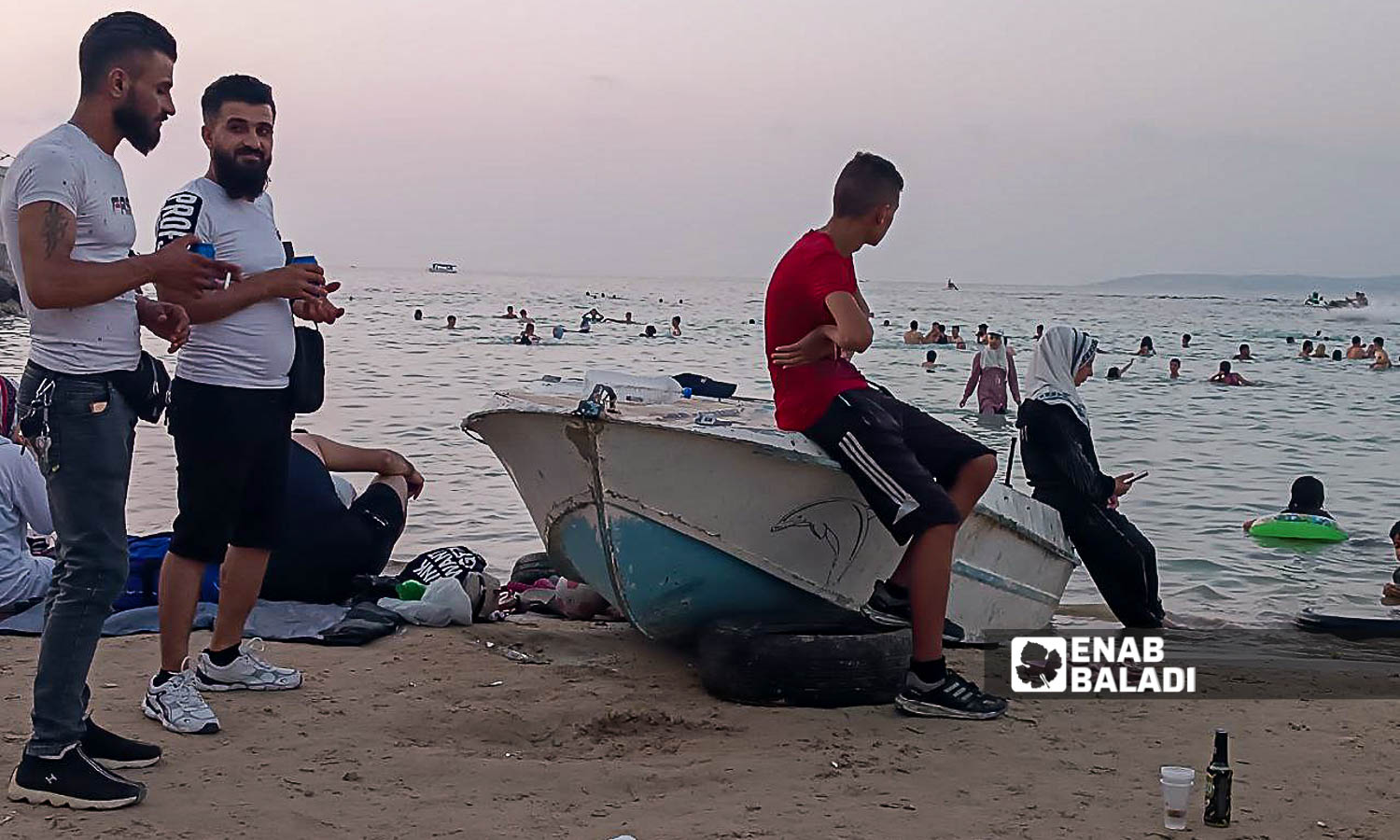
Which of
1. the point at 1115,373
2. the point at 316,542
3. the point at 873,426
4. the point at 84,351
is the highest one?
the point at 84,351

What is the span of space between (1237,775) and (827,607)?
1819mm

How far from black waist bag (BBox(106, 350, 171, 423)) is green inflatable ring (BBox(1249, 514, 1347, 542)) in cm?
954

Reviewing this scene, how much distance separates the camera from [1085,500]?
716cm

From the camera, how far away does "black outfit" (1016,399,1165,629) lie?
7.03 metres

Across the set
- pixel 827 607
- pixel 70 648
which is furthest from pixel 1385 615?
pixel 70 648

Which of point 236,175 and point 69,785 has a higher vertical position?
point 236,175

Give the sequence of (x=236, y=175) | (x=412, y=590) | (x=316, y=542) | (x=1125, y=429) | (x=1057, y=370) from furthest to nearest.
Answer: (x=1125, y=429), (x=1057, y=370), (x=412, y=590), (x=316, y=542), (x=236, y=175)

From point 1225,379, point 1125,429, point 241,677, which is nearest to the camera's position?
point 241,677

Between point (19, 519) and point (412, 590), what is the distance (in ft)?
Answer: 5.87

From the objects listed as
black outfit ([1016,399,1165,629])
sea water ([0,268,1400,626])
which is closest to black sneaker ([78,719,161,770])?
black outfit ([1016,399,1165,629])

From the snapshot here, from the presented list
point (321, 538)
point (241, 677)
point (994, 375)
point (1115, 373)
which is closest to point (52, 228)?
point (241, 677)

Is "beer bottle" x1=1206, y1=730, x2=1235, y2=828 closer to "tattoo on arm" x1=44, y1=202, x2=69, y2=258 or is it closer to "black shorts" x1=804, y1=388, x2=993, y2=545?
"black shorts" x1=804, y1=388, x2=993, y2=545

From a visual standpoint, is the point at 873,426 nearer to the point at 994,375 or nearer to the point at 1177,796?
the point at 1177,796

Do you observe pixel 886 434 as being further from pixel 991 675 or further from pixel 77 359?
pixel 77 359
